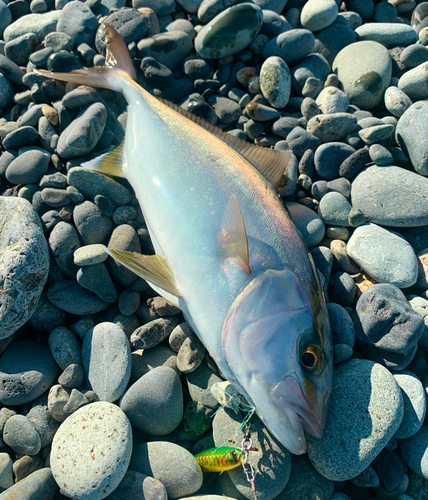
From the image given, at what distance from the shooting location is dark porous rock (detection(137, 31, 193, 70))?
4004mm

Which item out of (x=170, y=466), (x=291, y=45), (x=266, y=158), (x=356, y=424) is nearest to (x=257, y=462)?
(x=170, y=466)

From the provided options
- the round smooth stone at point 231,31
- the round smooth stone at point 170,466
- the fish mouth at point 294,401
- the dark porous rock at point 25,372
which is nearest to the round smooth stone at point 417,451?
the fish mouth at point 294,401

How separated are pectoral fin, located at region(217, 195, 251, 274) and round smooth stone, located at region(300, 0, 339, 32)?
10.6ft

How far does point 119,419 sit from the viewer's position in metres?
2.45

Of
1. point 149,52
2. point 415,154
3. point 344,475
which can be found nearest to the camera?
point 344,475

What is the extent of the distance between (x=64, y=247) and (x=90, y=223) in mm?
308

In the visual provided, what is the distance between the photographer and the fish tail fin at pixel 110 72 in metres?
3.35

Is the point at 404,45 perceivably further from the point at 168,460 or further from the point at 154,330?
the point at 168,460

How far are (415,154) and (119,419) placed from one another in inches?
136

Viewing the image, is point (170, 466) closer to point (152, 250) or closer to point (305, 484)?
point (305, 484)

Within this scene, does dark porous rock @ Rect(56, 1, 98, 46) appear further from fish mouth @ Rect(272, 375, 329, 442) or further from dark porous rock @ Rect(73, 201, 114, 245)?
fish mouth @ Rect(272, 375, 329, 442)

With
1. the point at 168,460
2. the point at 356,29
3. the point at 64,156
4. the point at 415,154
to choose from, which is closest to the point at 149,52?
the point at 64,156

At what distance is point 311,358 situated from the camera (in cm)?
208

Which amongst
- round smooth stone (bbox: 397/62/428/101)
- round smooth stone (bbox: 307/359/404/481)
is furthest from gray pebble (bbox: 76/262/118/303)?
round smooth stone (bbox: 397/62/428/101)
